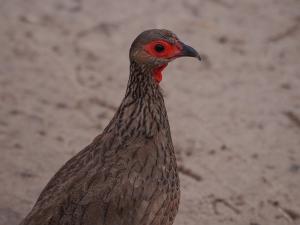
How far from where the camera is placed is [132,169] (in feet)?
13.9

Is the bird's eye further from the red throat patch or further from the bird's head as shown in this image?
the red throat patch

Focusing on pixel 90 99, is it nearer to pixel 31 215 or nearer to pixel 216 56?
pixel 216 56

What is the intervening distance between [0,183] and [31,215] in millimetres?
1528

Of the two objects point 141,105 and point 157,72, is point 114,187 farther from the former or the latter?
point 157,72

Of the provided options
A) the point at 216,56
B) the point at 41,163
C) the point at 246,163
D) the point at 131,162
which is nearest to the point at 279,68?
the point at 216,56

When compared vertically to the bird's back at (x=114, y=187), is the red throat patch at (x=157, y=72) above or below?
above

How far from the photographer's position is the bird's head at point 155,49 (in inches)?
172

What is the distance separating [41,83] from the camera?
710cm

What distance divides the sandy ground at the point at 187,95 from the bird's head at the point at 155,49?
4.98ft

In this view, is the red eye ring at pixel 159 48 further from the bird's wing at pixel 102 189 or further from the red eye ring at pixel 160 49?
the bird's wing at pixel 102 189

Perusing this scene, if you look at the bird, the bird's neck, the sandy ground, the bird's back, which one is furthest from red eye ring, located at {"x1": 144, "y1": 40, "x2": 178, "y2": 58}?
the sandy ground

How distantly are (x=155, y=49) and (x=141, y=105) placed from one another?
1.18 feet

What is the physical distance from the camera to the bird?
4.09 meters

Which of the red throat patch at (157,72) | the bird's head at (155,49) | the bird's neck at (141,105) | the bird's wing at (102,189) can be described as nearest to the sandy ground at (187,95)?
the bird's wing at (102,189)
